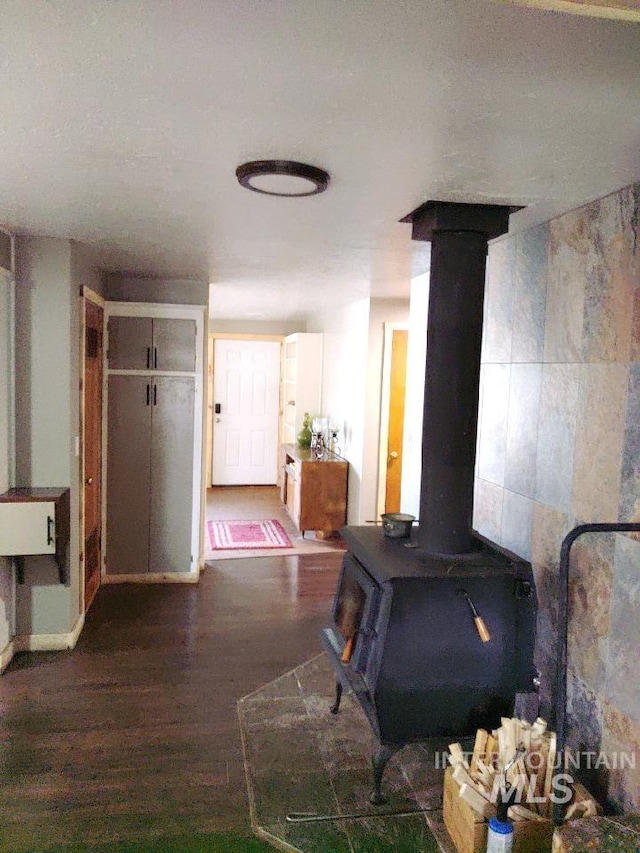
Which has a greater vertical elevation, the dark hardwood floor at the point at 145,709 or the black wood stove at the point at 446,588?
the black wood stove at the point at 446,588

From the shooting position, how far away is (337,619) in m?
2.98

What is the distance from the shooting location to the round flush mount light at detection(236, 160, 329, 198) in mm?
2154

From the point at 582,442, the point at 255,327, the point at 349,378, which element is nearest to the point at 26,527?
the point at 582,442

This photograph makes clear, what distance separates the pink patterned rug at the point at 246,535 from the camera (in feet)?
19.6

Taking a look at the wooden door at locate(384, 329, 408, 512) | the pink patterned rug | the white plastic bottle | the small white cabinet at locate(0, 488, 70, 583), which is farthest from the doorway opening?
the white plastic bottle

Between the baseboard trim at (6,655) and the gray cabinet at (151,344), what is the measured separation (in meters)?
2.02

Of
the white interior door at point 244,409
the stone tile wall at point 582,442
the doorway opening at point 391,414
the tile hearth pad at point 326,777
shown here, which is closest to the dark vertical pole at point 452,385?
the stone tile wall at point 582,442

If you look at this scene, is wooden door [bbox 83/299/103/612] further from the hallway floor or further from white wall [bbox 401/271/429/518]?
white wall [bbox 401/271/429/518]

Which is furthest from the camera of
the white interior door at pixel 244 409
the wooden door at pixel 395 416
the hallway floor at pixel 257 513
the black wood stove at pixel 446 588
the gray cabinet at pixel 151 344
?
the white interior door at pixel 244 409

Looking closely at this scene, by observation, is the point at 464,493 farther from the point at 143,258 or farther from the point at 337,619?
the point at 143,258

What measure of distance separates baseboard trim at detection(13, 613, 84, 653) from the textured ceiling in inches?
88.6

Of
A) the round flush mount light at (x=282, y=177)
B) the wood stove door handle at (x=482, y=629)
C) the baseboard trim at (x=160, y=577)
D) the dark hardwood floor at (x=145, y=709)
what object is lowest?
the dark hardwood floor at (x=145, y=709)

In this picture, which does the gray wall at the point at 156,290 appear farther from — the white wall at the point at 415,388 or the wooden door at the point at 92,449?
the white wall at the point at 415,388

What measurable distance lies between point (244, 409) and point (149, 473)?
3.89 metres
